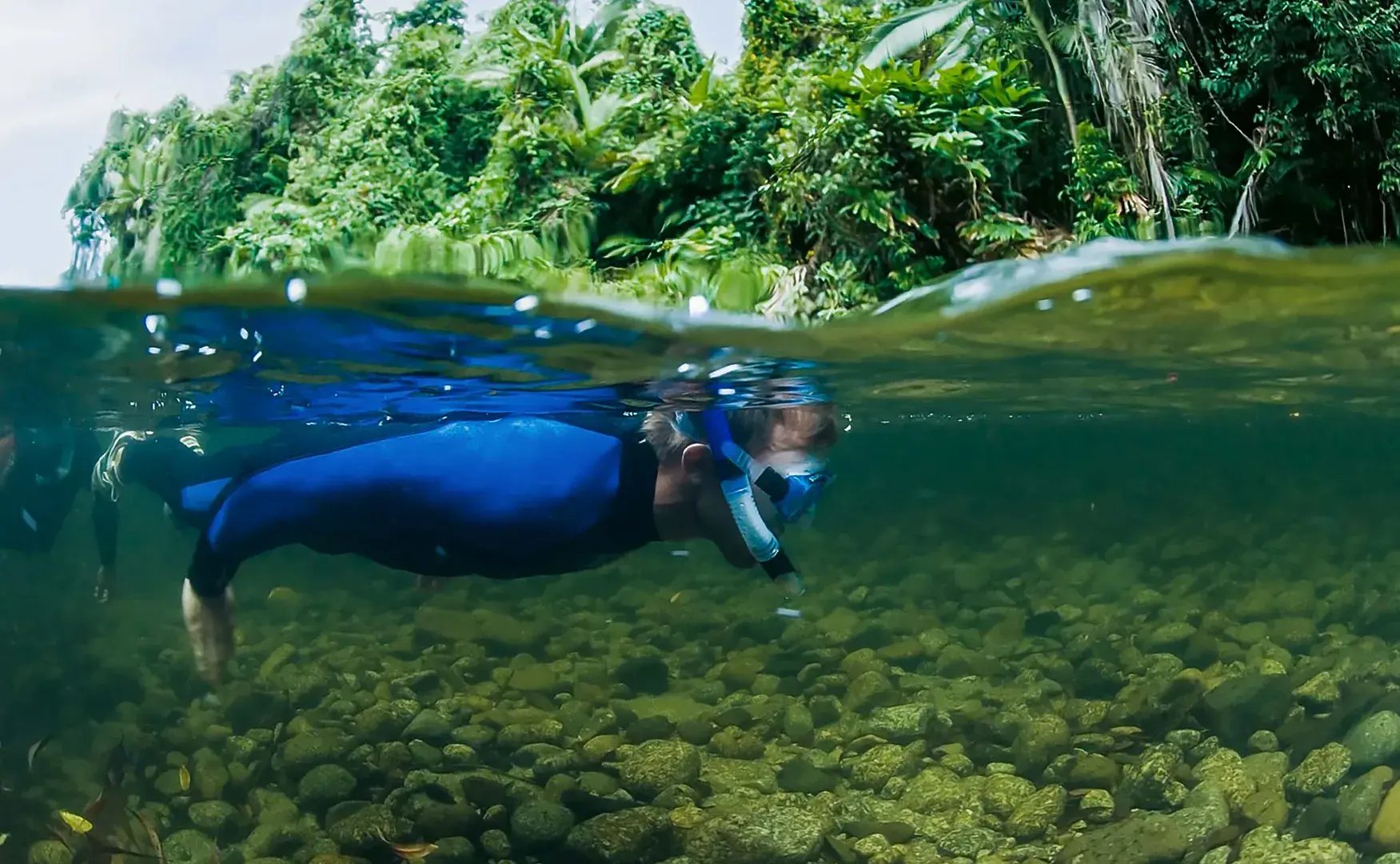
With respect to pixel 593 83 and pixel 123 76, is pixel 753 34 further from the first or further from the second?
pixel 123 76

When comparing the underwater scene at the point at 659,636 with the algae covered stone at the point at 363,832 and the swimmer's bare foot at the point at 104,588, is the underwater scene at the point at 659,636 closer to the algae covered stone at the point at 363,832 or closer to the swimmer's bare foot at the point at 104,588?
the algae covered stone at the point at 363,832

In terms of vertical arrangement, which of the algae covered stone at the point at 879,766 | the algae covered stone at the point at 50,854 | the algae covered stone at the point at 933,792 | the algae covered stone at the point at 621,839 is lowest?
the algae covered stone at the point at 933,792

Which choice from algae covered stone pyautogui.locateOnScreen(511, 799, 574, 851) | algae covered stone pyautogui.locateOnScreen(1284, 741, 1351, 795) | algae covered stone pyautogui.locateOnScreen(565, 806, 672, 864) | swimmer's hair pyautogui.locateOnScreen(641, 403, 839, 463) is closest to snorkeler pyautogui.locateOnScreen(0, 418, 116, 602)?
swimmer's hair pyautogui.locateOnScreen(641, 403, 839, 463)

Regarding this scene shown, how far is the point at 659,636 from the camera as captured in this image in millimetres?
10453

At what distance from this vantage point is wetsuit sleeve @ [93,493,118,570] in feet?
34.5

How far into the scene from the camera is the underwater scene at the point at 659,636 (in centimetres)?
511

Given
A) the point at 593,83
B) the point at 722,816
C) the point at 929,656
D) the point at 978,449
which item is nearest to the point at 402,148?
the point at 593,83

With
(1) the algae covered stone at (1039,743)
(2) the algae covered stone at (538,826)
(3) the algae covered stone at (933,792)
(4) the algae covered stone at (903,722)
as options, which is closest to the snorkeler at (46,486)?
(2) the algae covered stone at (538,826)

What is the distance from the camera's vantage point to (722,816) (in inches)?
204

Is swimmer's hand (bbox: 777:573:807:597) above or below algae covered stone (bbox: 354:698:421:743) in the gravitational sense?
above

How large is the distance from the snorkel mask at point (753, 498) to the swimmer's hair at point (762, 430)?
0.53 ft

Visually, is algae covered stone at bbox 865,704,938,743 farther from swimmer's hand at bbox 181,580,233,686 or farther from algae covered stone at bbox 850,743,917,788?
swimmer's hand at bbox 181,580,233,686

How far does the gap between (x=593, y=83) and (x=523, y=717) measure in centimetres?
456

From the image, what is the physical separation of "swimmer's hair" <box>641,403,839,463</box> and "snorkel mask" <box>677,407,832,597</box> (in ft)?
0.53
